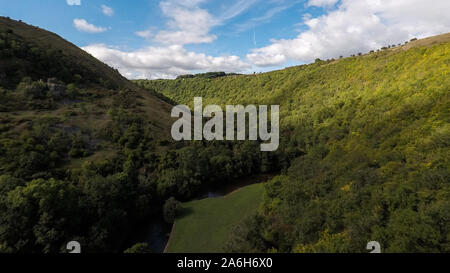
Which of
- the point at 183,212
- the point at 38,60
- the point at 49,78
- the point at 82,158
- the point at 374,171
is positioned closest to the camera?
the point at 374,171

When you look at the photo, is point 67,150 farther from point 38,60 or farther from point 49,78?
point 38,60

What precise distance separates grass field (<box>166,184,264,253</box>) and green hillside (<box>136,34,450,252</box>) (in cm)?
590

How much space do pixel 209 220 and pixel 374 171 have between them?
24831mm

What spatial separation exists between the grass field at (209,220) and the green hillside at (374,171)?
5896 millimetres

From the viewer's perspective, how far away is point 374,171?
89.4 feet

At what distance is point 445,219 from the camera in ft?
48.9

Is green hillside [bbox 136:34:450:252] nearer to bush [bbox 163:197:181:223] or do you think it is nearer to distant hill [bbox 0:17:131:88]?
bush [bbox 163:197:181:223]

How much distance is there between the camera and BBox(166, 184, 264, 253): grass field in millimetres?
28578

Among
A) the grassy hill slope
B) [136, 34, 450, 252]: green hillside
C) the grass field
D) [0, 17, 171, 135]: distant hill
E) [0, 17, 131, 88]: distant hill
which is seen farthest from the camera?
[0, 17, 131, 88]: distant hill

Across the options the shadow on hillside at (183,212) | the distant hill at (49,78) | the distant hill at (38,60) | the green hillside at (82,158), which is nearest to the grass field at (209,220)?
the shadow on hillside at (183,212)

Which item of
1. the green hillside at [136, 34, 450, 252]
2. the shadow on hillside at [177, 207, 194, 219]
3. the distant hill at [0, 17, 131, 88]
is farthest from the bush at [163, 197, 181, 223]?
the distant hill at [0, 17, 131, 88]

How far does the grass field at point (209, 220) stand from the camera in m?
28.6

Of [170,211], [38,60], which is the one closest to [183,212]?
[170,211]
